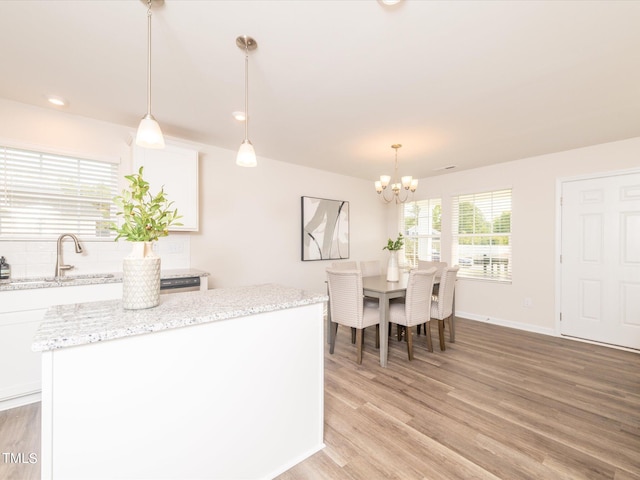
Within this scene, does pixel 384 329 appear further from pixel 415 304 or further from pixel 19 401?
pixel 19 401

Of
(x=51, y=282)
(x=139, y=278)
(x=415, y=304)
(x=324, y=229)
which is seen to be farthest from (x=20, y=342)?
(x=324, y=229)

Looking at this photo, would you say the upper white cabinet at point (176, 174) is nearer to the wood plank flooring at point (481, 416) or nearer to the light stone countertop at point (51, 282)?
the light stone countertop at point (51, 282)

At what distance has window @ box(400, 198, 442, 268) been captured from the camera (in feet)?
16.6

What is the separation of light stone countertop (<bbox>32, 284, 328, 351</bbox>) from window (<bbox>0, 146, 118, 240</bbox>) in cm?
187

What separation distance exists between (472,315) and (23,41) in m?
5.71

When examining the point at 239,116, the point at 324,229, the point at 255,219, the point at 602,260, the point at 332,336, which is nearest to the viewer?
the point at 239,116

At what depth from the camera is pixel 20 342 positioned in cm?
209

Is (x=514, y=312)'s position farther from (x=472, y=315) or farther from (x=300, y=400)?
(x=300, y=400)

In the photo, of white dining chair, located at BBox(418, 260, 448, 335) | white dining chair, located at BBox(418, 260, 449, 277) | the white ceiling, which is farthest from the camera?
white dining chair, located at BBox(418, 260, 449, 277)

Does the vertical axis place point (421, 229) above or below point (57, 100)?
below

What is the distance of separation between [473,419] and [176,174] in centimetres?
343

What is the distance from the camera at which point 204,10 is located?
1.46m

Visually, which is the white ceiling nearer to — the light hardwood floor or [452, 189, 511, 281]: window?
[452, 189, 511, 281]: window

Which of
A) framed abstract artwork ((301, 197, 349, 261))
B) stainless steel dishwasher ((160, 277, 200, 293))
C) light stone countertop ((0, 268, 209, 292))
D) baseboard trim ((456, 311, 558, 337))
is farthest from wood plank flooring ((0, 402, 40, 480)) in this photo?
baseboard trim ((456, 311, 558, 337))
